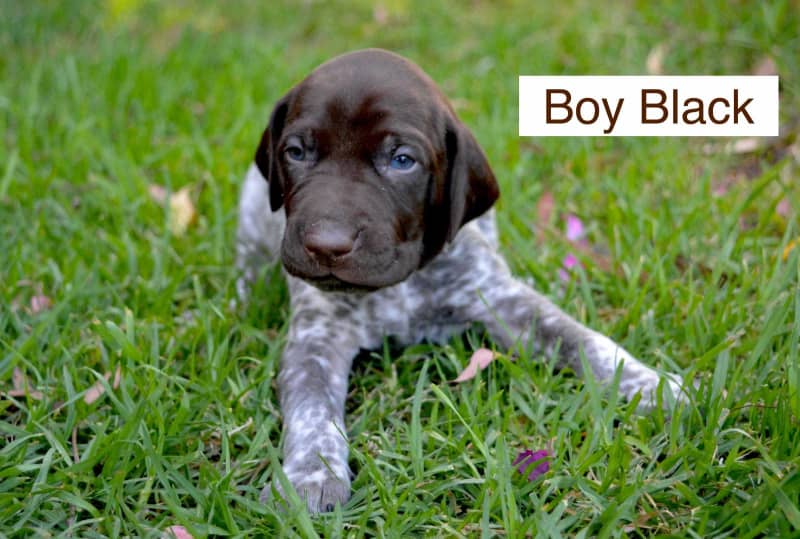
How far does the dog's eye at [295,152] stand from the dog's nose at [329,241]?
486mm

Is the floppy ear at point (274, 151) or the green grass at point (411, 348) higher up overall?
the floppy ear at point (274, 151)

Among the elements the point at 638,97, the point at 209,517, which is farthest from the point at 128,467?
the point at 638,97

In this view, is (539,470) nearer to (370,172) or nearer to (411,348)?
(411,348)

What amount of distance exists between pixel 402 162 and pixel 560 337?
3.48 ft

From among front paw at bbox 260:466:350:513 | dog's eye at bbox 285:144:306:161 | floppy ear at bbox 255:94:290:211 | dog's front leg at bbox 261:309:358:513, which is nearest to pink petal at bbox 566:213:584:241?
dog's front leg at bbox 261:309:358:513

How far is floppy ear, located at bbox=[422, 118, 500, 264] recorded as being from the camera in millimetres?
3949

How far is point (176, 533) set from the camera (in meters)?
3.12

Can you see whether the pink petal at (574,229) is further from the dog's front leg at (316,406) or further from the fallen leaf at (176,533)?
the fallen leaf at (176,533)

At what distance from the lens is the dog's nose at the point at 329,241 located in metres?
3.45

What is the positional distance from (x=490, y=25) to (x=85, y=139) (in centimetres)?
397

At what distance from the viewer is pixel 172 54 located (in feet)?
25.6

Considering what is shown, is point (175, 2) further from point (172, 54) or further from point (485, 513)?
point (485, 513)

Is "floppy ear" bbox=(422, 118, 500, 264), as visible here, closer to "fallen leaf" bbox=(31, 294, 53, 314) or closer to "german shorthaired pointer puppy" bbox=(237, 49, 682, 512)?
"german shorthaired pointer puppy" bbox=(237, 49, 682, 512)

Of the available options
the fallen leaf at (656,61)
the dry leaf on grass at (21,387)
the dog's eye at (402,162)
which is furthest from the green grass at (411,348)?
the dog's eye at (402,162)
